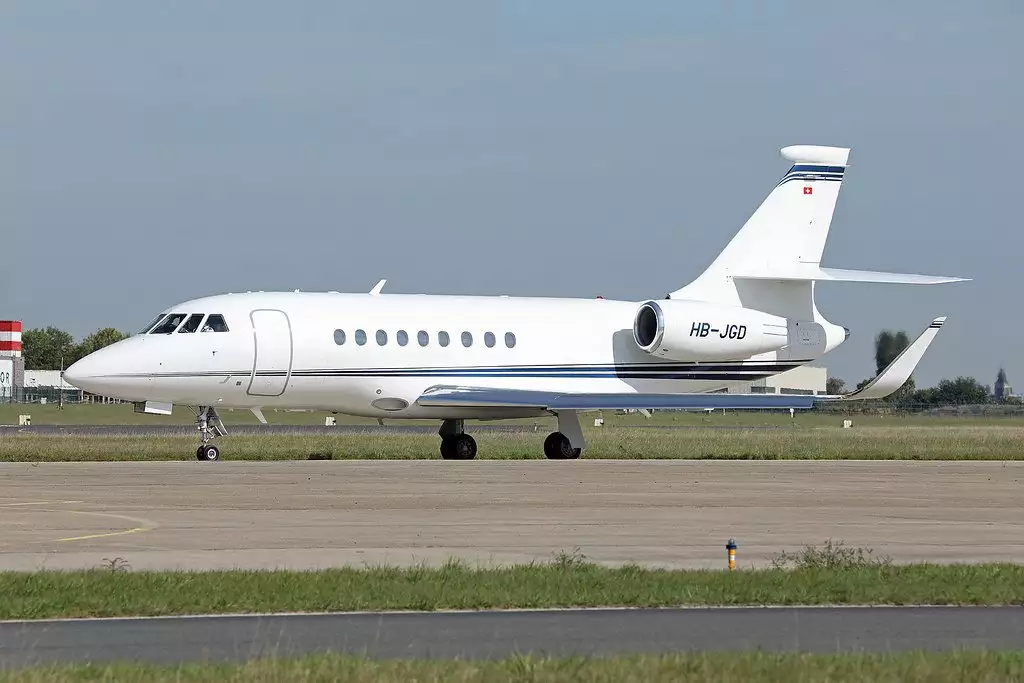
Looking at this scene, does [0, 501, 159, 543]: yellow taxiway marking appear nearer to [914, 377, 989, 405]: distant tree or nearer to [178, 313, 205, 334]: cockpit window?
[178, 313, 205, 334]: cockpit window

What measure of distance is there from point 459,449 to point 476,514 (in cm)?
1560

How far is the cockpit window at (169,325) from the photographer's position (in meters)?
33.0

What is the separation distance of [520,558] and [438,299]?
70.9ft

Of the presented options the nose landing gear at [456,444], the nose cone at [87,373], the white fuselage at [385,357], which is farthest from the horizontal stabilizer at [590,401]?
the nose cone at [87,373]

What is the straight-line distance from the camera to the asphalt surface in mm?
10117

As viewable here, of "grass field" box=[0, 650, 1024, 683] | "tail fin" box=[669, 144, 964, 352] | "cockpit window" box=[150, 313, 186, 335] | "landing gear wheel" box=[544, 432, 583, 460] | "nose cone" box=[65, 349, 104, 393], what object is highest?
"tail fin" box=[669, 144, 964, 352]

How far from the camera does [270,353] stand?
3319 cm

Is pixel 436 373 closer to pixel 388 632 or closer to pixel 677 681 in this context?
pixel 388 632

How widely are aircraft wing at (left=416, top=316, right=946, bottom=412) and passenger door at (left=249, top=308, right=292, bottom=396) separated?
3.35m

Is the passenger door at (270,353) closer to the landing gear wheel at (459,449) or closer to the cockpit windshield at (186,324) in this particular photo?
the cockpit windshield at (186,324)

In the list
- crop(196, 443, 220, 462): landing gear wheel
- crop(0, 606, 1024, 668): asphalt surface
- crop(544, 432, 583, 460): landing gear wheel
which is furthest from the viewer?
crop(544, 432, 583, 460): landing gear wheel

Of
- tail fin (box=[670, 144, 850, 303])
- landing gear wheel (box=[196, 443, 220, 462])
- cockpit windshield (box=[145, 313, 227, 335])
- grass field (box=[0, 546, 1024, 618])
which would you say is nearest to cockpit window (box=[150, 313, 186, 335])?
cockpit windshield (box=[145, 313, 227, 335])

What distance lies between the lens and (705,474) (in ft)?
95.2

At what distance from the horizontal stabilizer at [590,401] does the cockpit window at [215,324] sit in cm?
479
